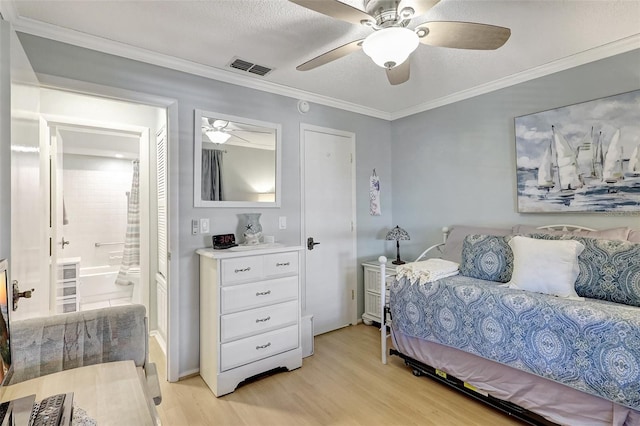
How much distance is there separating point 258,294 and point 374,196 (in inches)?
74.3

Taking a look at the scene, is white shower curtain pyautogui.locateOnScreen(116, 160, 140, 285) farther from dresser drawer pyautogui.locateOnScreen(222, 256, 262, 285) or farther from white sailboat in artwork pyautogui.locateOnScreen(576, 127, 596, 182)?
white sailboat in artwork pyautogui.locateOnScreen(576, 127, 596, 182)

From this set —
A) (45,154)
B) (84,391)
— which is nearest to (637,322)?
(84,391)

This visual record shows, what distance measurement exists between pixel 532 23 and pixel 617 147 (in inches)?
43.1

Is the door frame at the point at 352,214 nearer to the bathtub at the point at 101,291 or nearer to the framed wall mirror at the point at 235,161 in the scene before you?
the framed wall mirror at the point at 235,161

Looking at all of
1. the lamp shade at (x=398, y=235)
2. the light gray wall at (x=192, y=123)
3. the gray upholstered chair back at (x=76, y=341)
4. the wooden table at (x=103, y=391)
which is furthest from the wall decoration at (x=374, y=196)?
the wooden table at (x=103, y=391)

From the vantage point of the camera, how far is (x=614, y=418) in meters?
1.49

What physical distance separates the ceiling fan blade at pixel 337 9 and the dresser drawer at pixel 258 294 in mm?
1781

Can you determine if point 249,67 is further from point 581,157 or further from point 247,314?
point 581,157

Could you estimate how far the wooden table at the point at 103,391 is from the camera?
37.7 inches

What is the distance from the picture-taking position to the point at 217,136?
2.61 meters

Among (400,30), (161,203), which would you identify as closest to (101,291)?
(161,203)

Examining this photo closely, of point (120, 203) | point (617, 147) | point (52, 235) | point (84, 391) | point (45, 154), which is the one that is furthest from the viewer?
point (120, 203)

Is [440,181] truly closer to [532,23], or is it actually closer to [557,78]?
[557,78]

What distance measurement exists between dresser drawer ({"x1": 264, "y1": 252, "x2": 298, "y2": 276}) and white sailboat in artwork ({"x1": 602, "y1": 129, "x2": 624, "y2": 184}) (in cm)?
237
